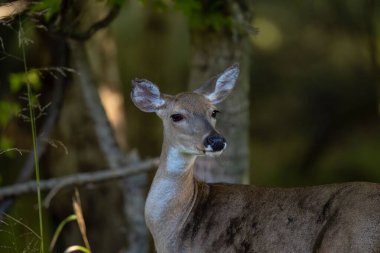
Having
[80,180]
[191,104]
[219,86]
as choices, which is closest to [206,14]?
[219,86]

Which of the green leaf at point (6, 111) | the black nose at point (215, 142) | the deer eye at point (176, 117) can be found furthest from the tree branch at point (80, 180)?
the black nose at point (215, 142)

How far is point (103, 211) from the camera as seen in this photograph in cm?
1216

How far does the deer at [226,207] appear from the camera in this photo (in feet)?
20.0

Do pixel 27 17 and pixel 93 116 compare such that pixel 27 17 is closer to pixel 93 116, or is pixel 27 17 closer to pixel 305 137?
pixel 93 116

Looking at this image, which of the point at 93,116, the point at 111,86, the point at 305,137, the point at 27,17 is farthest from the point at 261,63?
A: the point at 27,17

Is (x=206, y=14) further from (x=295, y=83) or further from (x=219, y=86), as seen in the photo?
(x=295, y=83)

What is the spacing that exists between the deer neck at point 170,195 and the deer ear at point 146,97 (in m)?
0.46

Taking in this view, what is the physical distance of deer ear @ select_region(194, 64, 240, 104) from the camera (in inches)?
291

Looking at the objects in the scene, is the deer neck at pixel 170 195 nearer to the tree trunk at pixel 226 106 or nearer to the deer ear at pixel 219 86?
the deer ear at pixel 219 86

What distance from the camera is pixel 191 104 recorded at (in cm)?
705

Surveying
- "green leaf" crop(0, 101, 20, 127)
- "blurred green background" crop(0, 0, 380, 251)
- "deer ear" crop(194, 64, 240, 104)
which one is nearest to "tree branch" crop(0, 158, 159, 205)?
"green leaf" crop(0, 101, 20, 127)

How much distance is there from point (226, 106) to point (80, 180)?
6.08 ft

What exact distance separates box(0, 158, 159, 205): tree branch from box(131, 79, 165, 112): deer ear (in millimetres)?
2206

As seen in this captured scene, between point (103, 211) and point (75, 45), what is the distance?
3420mm
